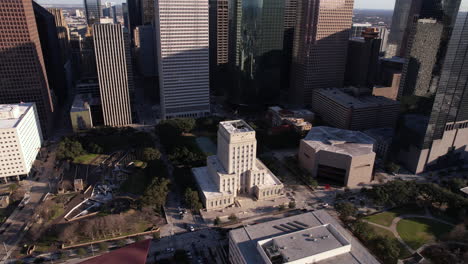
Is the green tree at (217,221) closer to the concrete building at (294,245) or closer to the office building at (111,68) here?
the concrete building at (294,245)

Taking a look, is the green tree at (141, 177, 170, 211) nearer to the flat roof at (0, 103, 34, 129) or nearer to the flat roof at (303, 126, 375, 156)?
the flat roof at (0, 103, 34, 129)

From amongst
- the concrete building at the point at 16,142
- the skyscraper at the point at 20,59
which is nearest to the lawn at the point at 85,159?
the concrete building at the point at 16,142

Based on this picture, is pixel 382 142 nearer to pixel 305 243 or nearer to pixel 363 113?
pixel 363 113

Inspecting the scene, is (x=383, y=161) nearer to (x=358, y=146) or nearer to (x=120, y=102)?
(x=358, y=146)

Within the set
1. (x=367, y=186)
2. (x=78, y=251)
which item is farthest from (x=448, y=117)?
(x=78, y=251)

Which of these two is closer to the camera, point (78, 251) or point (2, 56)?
point (78, 251)

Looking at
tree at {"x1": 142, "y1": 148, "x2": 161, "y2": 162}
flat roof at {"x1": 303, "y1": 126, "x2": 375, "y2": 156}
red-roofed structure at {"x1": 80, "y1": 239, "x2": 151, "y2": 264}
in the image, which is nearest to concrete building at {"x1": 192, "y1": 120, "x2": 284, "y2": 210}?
tree at {"x1": 142, "y1": 148, "x2": 161, "y2": 162}
